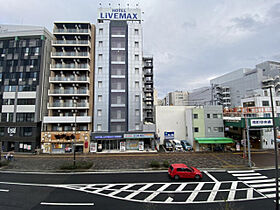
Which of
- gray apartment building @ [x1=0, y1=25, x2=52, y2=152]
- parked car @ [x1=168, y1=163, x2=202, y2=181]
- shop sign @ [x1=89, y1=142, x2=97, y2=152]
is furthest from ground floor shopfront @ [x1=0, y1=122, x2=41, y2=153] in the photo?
parked car @ [x1=168, y1=163, x2=202, y2=181]

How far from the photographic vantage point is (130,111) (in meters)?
Result: 34.6

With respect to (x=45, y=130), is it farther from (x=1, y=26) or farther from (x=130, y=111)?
(x=1, y=26)

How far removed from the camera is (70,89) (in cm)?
3438

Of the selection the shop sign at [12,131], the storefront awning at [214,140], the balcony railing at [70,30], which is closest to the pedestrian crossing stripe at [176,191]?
the storefront awning at [214,140]

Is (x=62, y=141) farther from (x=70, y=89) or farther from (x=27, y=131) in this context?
(x=70, y=89)

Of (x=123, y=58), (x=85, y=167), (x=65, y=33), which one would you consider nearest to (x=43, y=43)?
(x=65, y=33)

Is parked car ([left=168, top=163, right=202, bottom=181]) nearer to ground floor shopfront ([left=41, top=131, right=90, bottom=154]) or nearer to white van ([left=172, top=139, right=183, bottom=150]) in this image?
white van ([left=172, top=139, right=183, bottom=150])

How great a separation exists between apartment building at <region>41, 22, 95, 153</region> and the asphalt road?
13.7 meters

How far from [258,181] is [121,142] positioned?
25085mm

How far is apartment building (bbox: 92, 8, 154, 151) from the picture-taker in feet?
111

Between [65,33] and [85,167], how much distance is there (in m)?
32.9

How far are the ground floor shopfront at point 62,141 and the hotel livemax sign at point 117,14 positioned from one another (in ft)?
102

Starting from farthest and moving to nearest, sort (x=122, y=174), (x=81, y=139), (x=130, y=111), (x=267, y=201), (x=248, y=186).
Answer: (x=130, y=111) → (x=81, y=139) → (x=122, y=174) → (x=248, y=186) → (x=267, y=201)

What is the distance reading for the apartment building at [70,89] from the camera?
1276 inches
